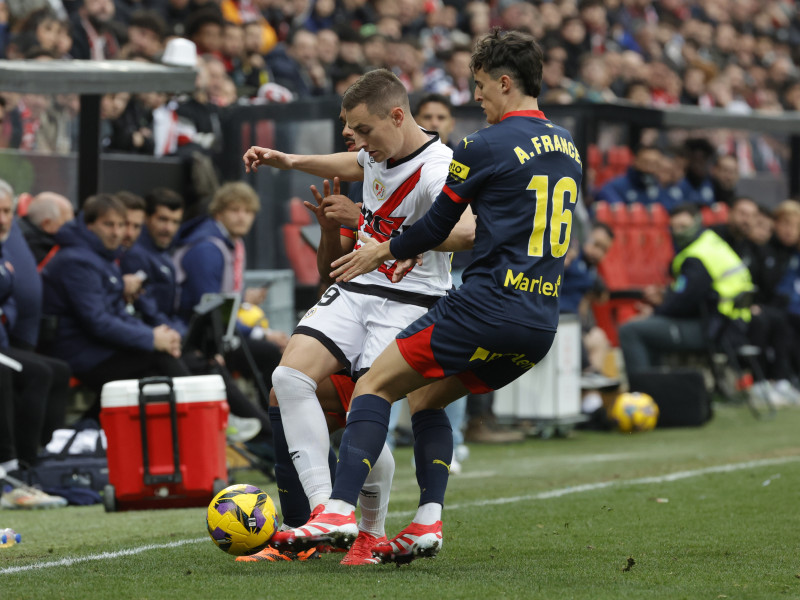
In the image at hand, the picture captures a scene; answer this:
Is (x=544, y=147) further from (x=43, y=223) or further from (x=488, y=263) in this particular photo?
(x=43, y=223)

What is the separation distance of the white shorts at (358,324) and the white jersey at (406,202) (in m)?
0.08

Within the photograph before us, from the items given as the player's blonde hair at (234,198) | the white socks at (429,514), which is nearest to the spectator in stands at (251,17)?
the player's blonde hair at (234,198)

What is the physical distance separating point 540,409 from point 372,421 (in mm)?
7053

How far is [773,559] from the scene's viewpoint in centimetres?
540

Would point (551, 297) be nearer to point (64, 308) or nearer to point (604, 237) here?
point (64, 308)

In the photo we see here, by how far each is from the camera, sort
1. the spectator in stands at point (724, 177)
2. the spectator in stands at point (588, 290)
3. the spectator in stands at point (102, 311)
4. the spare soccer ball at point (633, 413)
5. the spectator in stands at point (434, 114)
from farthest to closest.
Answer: the spectator in stands at point (724, 177)
the spectator in stands at point (588, 290)
the spare soccer ball at point (633, 413)
the spectator in stands at point (102, 311)
the spectator in stands at point (434, 114)

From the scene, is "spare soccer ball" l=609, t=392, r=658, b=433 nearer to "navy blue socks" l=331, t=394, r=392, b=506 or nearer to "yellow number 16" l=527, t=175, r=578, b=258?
"yellow number 16" l=527, t=175, r=578, b=258

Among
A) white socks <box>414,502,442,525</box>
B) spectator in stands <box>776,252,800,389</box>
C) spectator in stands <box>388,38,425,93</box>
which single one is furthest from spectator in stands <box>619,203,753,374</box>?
white socks <box>414,502,442,525</box>

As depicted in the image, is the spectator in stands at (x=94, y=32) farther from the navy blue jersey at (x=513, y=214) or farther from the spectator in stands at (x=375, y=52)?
the navy blue jersey at (x=513, y=214)

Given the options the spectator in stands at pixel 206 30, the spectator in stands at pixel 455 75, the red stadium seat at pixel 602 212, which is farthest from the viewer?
the spectator in stands at pixel 455 75

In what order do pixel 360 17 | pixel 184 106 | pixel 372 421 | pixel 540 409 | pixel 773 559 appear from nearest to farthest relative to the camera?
pixel 372 421, pixel 773 559, pixel 540 409, pixel 184 106, pixel 360 17

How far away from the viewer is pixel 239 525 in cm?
530

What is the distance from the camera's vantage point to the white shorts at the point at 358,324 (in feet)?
17.4

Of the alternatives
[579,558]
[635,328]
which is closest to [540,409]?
[635,328]
